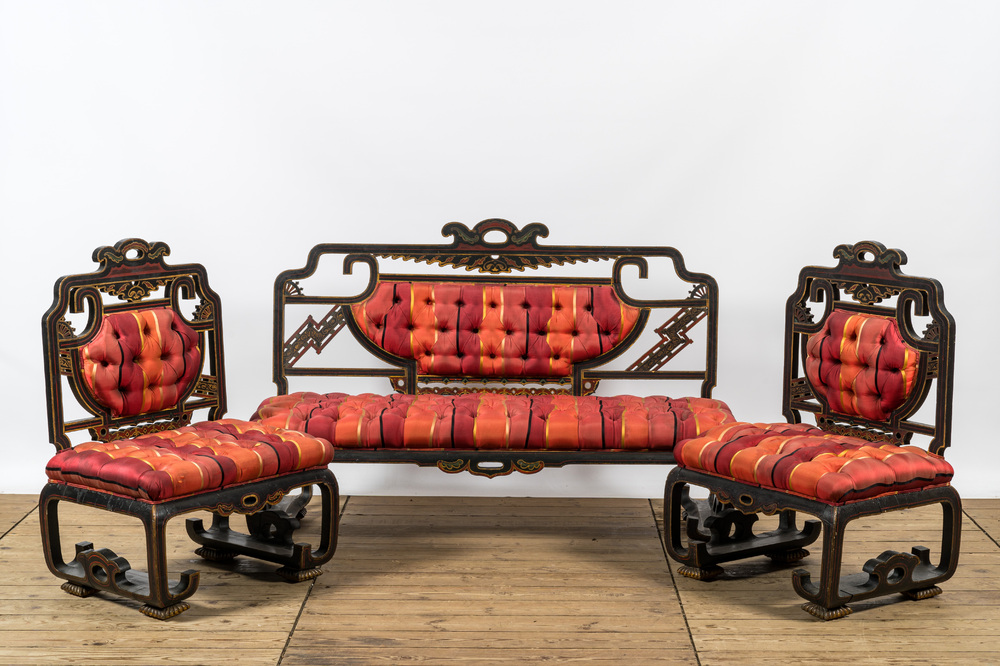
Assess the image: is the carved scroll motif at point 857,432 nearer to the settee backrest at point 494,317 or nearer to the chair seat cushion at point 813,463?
the chair seat cushion at point 813,463

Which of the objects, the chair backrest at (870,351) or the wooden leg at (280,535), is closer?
the wooden leg at (280,535)

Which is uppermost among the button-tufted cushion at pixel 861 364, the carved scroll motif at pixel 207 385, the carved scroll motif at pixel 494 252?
the carved scroll motif at pixel 494 252

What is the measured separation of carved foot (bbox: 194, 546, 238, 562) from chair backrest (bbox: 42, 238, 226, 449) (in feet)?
1.66

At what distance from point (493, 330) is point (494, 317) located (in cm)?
5

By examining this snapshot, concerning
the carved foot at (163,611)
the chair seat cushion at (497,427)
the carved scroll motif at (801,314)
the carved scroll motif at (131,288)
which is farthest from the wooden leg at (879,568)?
the carved scroll motif at (131,288)

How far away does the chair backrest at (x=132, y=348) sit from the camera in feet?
11.5

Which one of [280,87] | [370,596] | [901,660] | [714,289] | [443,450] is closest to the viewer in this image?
[901,660]

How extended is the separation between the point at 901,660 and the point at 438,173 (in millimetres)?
2822

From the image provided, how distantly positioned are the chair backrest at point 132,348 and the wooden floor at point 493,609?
1.71ft

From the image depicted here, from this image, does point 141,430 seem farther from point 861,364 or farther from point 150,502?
point 861,364

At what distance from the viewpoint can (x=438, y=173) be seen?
471cm

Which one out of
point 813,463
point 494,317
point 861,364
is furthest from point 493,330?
point 813,463

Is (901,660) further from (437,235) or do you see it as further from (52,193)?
(52,193)

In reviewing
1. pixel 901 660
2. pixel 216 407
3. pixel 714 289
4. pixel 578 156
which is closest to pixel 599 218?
pixel 578 156
